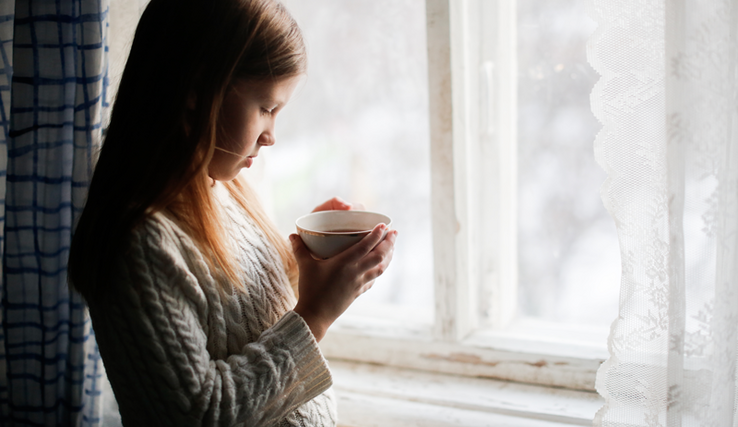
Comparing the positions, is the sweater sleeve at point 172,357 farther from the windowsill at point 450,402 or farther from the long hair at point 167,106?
the windowsill at point 450,402

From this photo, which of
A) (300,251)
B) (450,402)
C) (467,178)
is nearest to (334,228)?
(300,251)

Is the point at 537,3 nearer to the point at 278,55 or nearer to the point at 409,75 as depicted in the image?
the point at 409,75

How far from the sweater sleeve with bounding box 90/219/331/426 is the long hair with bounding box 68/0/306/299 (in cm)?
4

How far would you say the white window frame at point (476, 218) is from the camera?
41.0 inches

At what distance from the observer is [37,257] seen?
3.16 feet

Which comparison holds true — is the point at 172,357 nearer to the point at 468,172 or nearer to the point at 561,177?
the point at 468,172

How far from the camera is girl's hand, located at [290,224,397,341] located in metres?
0.71

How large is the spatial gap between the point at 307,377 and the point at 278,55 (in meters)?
0.42

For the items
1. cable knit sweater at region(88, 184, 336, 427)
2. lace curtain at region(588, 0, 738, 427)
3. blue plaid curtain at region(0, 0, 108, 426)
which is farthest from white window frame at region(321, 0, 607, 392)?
blue plaid curtain at region(0, 0, 108, 426)

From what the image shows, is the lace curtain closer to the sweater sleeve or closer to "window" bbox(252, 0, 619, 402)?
"window" bbox(252, 0, 619, 402)

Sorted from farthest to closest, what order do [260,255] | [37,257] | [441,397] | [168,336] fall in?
[441,397]
[37,257]
[260,255]
[168,336]

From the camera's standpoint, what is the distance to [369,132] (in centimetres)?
123

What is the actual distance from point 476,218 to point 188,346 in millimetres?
681

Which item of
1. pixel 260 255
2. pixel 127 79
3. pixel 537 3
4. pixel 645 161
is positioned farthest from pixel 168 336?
pixel 537 3
